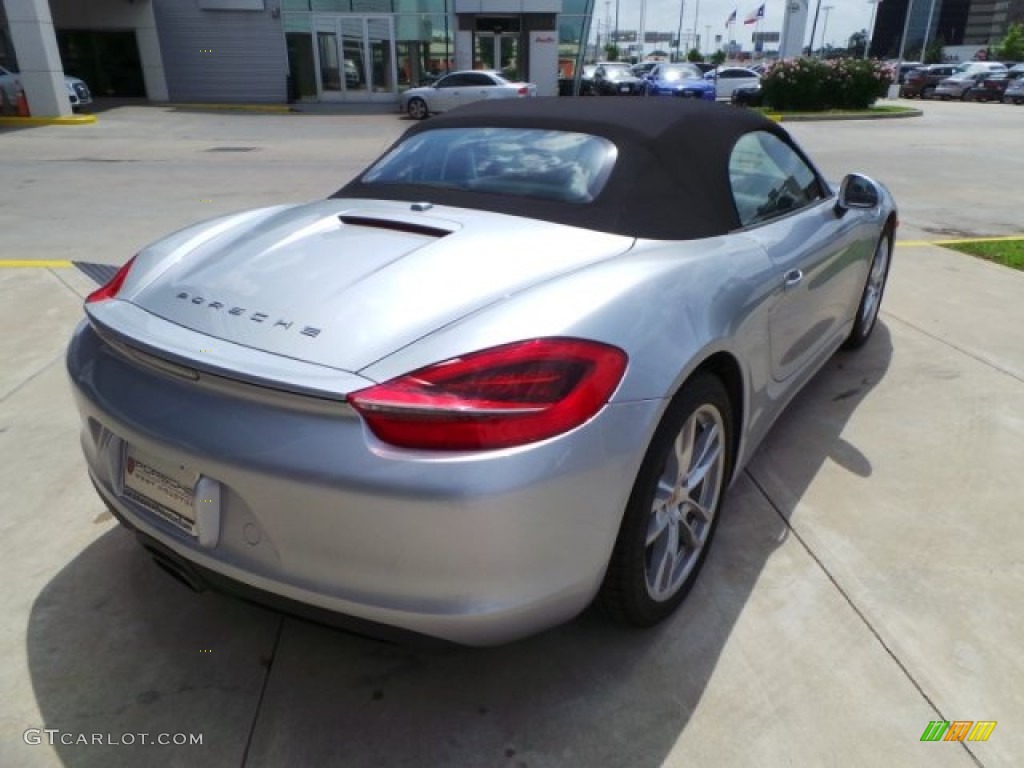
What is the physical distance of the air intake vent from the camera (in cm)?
230

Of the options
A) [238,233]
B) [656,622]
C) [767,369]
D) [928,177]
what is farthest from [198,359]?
[928,177]

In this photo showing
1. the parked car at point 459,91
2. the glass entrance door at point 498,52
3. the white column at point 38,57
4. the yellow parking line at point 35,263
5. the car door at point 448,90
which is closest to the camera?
the yellow parking line at point 35,263

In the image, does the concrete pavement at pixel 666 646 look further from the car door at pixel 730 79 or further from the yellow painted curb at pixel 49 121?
the car door at pixel 730 79

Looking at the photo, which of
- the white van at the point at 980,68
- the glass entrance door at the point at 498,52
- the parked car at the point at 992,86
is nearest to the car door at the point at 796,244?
the glass entrance door at the point at 498,52

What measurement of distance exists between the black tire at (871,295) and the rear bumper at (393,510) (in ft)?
9.82

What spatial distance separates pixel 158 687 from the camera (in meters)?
2.10

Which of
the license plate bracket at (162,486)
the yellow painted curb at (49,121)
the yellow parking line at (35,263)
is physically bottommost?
the yellow painted curb at (49,121)

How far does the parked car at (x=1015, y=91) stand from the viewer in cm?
3328

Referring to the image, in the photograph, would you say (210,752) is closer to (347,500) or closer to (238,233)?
(347,500)

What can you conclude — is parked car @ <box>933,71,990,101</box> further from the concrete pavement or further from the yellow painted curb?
the concrete pavement

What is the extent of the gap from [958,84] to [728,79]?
43.5 ft

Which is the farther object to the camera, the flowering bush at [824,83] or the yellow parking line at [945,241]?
Result: the flowering bush at [824,83]

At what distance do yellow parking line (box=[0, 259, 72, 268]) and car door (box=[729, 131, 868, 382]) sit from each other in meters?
5.60

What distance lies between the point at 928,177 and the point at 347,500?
1312cm
